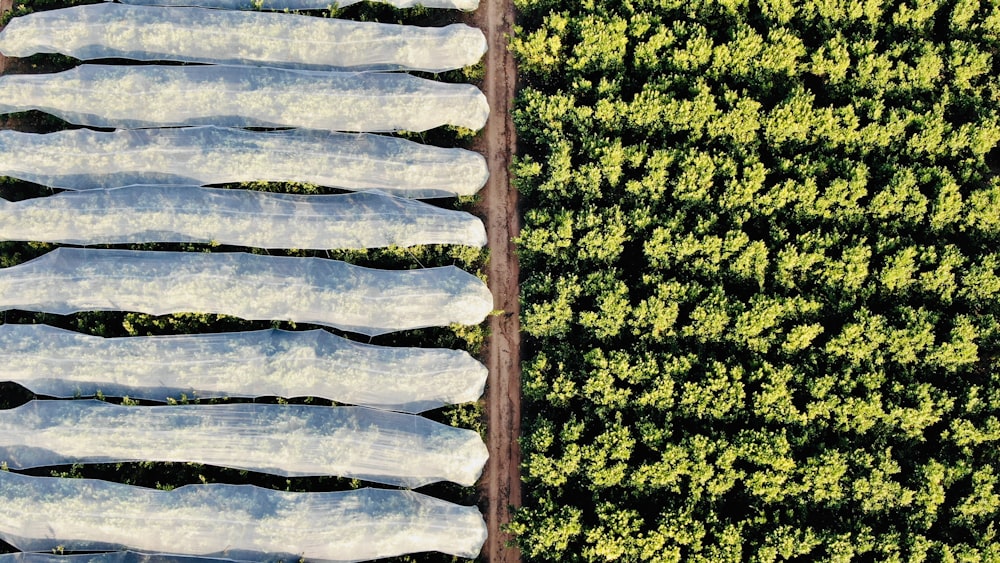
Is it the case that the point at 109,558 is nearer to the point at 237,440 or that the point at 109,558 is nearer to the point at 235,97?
the point at 237,440

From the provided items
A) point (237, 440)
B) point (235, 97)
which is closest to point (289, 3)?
point (235, 97)

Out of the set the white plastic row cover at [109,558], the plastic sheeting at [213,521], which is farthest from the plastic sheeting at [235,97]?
the white plastic row cover at [109,558]


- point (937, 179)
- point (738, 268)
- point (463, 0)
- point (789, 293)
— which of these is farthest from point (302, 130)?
point (937, 179)

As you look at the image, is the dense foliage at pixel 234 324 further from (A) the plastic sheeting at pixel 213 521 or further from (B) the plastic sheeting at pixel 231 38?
(B) the plastic sheeting at pixel 231 38

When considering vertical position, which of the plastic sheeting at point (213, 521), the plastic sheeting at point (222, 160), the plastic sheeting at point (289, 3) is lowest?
the plastic sheeting at point (213, 521)

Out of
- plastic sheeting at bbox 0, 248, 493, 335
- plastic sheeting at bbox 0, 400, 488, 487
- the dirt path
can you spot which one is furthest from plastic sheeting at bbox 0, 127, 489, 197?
plastic sheeting at bbox 0, 400, 488, 487

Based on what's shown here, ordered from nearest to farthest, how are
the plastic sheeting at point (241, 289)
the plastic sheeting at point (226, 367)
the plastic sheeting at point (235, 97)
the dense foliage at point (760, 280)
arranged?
the dense foliage at point (760, 280) < the plastic sheeting at point (226, 367) < the plastic sheeting at point (241, 289) < the plastic sheeting at point (235, 97)

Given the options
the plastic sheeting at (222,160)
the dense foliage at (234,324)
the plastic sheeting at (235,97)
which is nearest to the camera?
the dense foliage at (234,324)

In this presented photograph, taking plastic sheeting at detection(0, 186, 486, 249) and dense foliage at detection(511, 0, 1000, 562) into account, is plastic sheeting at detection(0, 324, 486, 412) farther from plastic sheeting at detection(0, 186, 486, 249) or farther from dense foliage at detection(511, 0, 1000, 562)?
dense foliage at detection(511, 0, 1000, 562)

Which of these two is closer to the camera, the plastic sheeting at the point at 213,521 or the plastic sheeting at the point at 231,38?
the plastic sheeting at the point at 213,521
